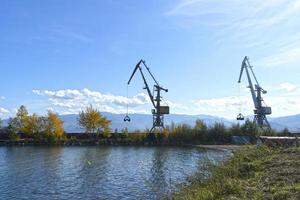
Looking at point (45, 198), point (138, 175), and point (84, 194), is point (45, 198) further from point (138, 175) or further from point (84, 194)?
point (138, 175)

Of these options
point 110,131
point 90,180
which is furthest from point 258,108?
point 90,180

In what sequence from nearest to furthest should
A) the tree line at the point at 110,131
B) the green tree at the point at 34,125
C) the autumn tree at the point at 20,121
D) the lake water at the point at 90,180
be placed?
the lake water at the point at 90,180 < the tree line at the point at 110,131 < the green tree at the point at 34,125 < the autumn tree at the point at 20,121

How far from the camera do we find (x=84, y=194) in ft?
100

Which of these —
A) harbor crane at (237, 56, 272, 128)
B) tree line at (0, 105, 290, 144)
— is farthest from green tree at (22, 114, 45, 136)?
harbor crane at (237, 56, 272, 128)

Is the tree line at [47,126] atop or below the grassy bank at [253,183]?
atop

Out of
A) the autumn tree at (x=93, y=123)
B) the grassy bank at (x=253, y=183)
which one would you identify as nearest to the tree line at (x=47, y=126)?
the autumn tree at (x=93, y=123)

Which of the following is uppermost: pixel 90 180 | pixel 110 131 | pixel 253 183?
pixel 110 131

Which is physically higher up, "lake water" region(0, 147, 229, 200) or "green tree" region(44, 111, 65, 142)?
"green tree" region(44, 111, 65, 142)

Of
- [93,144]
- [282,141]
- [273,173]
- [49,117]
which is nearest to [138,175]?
[282,141]

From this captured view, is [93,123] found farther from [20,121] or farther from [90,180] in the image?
[90,180]

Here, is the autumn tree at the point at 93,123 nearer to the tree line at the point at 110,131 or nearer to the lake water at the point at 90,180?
the tree line at the point at 110,131

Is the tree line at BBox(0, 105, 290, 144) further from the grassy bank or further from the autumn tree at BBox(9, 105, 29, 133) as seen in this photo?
the grassy bank

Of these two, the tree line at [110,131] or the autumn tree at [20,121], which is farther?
the autumn tree at [20,121]

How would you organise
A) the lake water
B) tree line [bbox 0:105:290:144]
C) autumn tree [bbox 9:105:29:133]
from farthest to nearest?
autumn tree [bbox 9:105:29:133] → tree line [bbox 0:105:290:144] → the lake water
